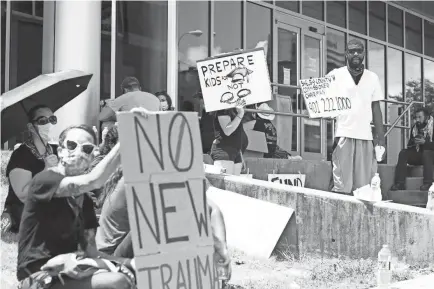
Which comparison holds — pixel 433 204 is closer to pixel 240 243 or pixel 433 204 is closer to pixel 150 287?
pixel 240 243

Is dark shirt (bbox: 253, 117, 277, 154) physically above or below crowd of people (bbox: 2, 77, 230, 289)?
above

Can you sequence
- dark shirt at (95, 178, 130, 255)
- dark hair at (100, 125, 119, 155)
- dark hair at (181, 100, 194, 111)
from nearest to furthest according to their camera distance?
1. dark shirt at (95, 178, 130, 255)
2. dark hair at (100, 125, 119, 155)
3. dark hair at (181, 100, 194, 111)

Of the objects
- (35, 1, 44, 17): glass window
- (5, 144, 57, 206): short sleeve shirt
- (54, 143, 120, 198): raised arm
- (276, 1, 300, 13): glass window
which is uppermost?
(276, 1, 300, 13): glass window

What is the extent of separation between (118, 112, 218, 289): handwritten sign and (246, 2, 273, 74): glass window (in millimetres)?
10070

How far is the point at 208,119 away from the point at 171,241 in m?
5.70

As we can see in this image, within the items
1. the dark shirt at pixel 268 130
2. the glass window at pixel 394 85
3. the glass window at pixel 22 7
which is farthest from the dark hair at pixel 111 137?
the glass window at pixel 394 85

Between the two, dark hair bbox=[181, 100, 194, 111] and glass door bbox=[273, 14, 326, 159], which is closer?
dark hair bbox=[181, 100, 194, 111]

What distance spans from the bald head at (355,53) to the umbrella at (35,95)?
290cm

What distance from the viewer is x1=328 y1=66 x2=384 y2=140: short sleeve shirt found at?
24.1ft

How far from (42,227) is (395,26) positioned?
54.2ft

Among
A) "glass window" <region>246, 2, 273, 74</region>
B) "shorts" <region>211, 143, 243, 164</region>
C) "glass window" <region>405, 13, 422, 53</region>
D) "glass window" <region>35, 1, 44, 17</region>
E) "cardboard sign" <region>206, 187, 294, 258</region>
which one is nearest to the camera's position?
"cardboard sign" <region>206, 187, 294, 258</region>

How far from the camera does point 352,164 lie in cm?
734

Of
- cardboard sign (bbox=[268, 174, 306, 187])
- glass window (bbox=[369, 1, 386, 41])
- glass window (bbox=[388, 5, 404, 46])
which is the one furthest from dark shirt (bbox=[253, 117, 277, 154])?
glass window (bbox=[388, 5, 404, 46])

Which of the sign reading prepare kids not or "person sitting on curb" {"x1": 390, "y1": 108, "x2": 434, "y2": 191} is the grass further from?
"person sitting on curb" {"x1": 390, "y1": 108, "x2": 434, "y2": 191}
